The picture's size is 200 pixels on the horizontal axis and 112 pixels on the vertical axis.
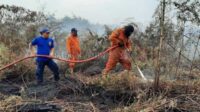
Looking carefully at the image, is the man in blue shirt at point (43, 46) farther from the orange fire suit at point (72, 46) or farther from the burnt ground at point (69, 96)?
the orange fire suit at point (72, 46)

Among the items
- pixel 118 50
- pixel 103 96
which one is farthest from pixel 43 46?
pixel 103 96

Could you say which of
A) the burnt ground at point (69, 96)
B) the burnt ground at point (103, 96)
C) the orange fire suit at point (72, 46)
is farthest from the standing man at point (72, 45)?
the burnt ground at point (69, 96)

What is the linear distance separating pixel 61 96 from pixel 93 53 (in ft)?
23.6

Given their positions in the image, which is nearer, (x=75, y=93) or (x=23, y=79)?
(x=75, y=93)

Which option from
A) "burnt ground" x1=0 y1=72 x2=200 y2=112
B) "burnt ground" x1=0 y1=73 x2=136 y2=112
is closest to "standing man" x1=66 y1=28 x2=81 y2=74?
"burnt ground" x1=0 y1=72 x2=200 y2=112

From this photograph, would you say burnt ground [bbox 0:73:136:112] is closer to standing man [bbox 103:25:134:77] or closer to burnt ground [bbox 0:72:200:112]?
burnt ground [bbox 0:72:200:112]

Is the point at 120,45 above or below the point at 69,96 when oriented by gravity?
above

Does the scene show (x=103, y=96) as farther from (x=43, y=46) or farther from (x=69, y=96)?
(x=43, y=46)

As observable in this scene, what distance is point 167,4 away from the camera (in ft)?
29.1

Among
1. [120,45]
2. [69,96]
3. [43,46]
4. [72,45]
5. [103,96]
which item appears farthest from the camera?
[72,45]

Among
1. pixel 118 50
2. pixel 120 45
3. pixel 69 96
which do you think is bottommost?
pixel 69 96

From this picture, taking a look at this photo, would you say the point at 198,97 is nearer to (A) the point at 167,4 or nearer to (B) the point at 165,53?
(A) the point at 167,4

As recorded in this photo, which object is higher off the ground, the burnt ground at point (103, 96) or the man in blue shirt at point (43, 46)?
the man in blue shirt at point (43, 46)

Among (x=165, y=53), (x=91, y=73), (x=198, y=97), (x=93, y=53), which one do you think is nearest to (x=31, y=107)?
(x=198, y=97)
